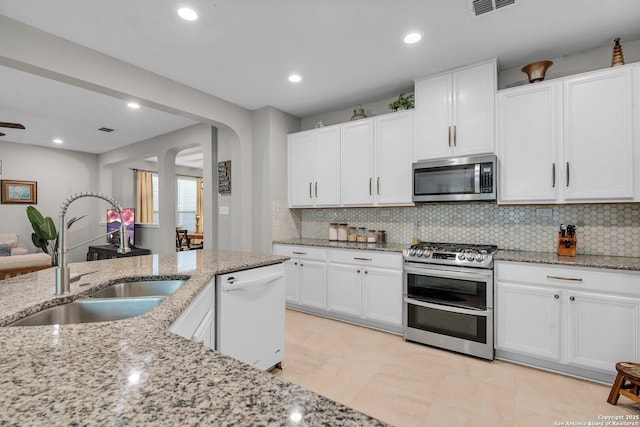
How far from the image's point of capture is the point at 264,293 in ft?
7.25

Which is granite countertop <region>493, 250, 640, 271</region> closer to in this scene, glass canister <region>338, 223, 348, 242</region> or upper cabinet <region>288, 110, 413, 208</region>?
upper cabinet <region>288, 110, 413, 208</region>

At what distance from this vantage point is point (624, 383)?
1968 mm

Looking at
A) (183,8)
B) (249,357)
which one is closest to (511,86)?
(183,8)

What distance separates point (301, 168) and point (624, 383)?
11.4ft

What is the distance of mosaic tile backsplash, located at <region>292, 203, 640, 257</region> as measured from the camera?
2.56 metres

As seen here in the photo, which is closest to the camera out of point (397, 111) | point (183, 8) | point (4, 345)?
point (4, 345)

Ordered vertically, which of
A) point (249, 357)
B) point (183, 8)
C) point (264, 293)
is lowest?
point (249, 357)

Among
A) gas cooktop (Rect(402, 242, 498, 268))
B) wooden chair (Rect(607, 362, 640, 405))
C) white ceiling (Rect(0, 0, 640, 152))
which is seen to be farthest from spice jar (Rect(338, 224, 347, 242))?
wooden chair (Rect(607, 362, 640, 405))

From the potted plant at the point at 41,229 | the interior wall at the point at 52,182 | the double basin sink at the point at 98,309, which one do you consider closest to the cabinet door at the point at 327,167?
the double basin sink at the point at 98,309

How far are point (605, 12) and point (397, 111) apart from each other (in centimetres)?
168

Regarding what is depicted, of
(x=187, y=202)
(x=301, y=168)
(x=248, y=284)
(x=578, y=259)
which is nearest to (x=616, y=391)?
(x=578, y=259)

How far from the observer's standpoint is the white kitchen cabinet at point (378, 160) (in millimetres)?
3279

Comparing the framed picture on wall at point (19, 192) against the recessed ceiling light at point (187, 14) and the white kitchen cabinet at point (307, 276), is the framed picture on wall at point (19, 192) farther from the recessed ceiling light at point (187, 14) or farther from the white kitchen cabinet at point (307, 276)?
the recessed ceiling light at point (187, 14)

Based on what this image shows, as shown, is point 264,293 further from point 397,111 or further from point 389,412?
point 397,111
